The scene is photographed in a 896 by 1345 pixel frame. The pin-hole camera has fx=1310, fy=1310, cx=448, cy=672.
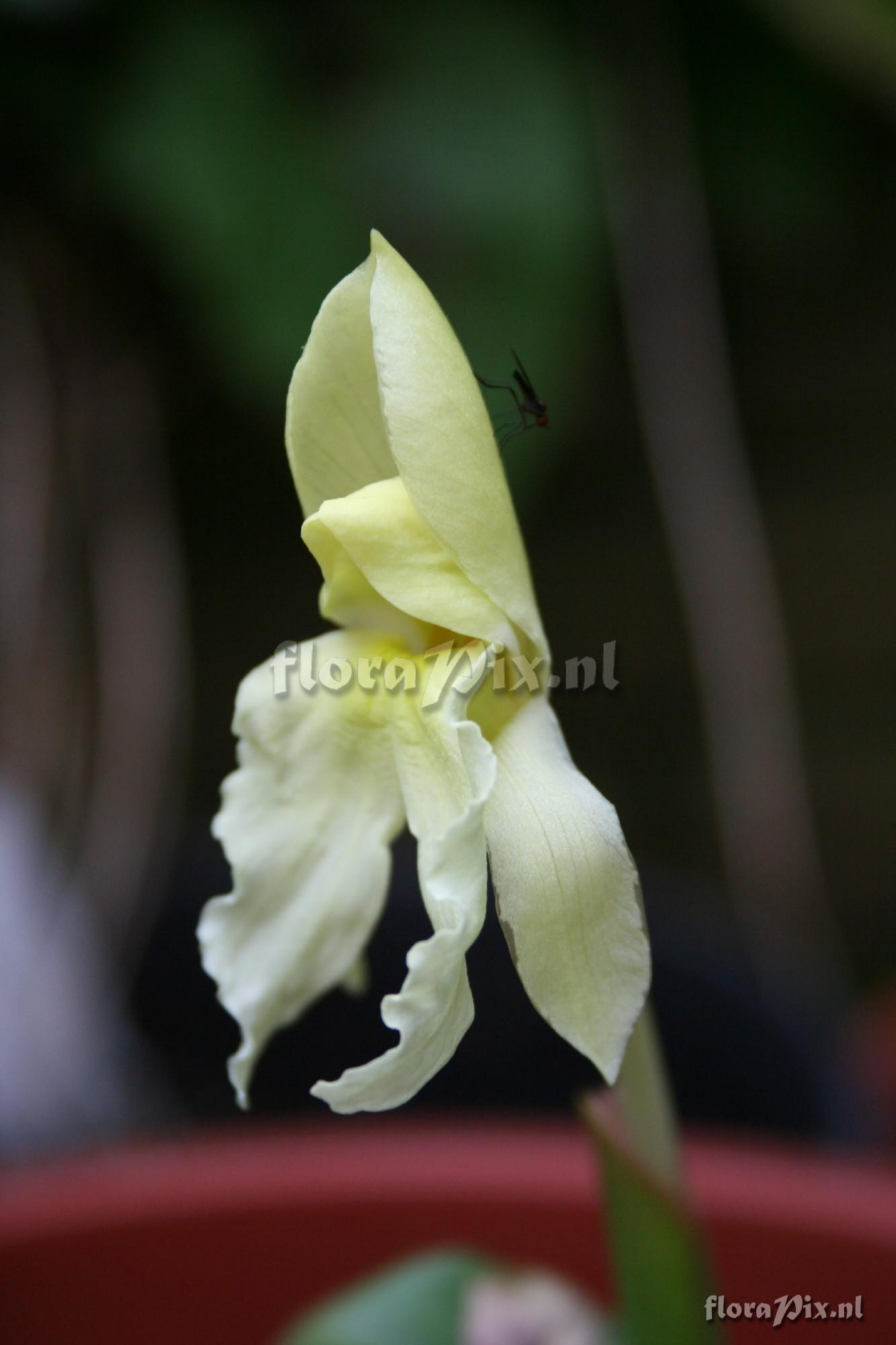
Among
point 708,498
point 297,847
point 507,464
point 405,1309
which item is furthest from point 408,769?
point 708,498

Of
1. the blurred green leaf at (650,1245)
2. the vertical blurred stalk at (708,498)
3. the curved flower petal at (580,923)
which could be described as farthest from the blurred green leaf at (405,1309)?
the vertical blurred stalk at (708,498)

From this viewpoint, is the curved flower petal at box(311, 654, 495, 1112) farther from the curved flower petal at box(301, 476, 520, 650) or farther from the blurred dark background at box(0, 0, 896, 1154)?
the blurred dark background at box(0, 0, 896, 1154)

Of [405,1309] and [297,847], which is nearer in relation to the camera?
[297,847]

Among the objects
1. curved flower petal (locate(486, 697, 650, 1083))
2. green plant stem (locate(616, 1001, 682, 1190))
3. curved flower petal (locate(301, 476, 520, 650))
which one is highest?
curved flower petal (locate(301, 476, 520, 650))

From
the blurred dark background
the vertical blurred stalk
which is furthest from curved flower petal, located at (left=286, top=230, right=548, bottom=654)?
the vertical blurred stalk

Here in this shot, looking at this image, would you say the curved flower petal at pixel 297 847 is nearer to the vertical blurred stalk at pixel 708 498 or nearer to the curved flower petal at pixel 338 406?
the curved flower petal at pixel 338 406

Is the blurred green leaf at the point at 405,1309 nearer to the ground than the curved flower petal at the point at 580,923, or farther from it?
nearer to the ground

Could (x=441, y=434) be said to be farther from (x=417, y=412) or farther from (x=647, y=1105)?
(x=647, y=1105)
